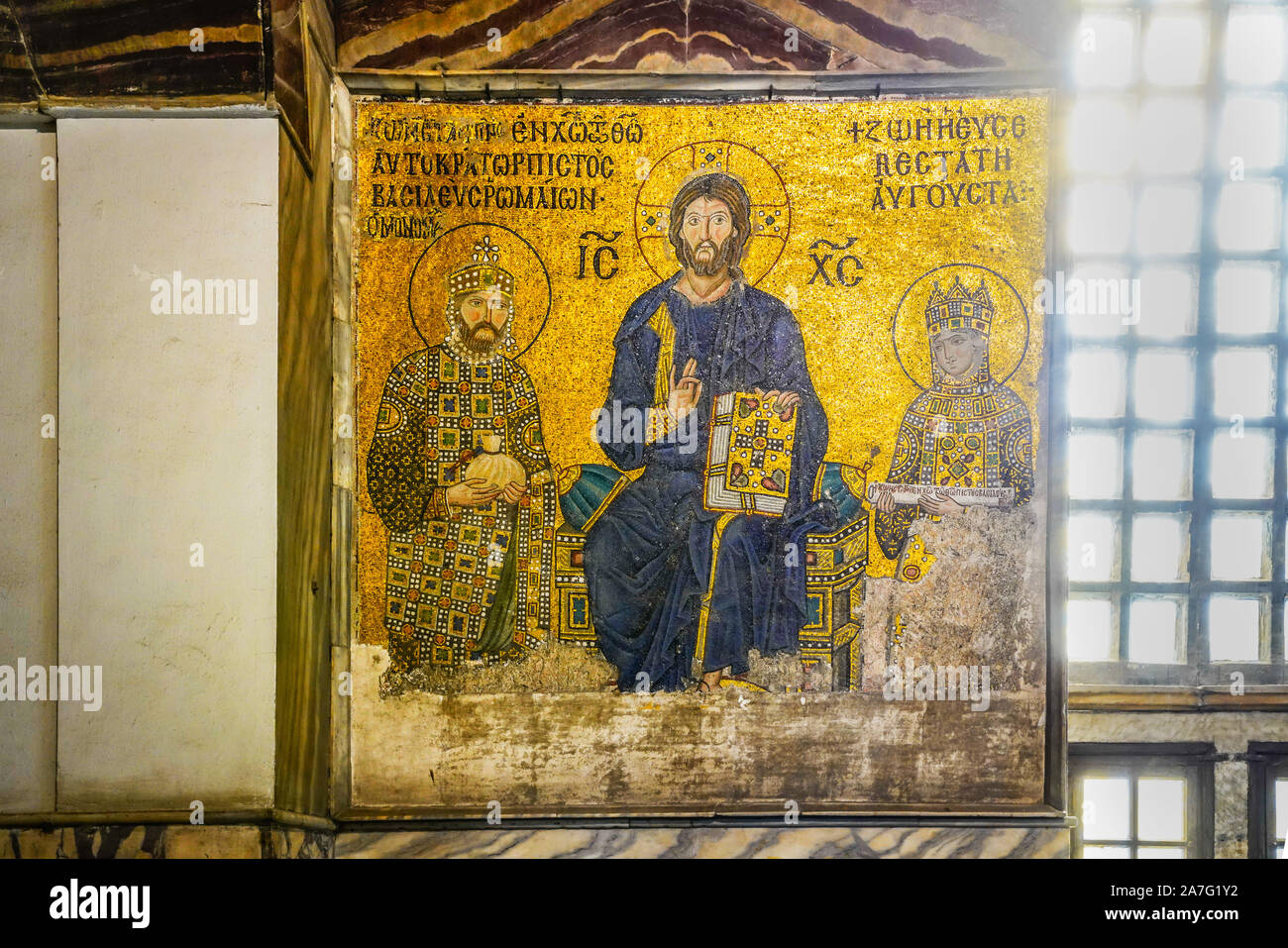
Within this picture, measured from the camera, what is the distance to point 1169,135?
4922 mm

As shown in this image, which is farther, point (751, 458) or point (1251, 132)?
point (1251, 132)

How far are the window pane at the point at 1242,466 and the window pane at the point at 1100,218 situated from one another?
1.20m

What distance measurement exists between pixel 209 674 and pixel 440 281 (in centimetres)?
188

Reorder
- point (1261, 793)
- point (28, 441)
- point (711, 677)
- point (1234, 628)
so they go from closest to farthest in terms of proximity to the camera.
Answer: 1. point (28, 441)
2. point (711, 677)
3. point (1261, 793)
4. point (1234, 628)

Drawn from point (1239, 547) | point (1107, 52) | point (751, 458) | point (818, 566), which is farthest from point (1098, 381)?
point (751, 458)

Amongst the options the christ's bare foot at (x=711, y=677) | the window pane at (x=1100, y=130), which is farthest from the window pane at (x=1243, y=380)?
the christ's bare foot at (x=711, y=677)

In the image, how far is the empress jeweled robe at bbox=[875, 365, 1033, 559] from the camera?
161 inches

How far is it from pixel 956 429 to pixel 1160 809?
2455 millimetres

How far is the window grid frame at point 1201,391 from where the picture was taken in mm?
4855

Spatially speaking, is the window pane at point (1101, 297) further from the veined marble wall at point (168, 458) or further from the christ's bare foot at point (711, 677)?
the veined marble wall at point (168, 458)

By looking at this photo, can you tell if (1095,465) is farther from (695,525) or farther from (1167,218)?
(695,525)

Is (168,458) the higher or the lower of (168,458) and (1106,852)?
the higher

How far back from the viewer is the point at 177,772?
3.36m

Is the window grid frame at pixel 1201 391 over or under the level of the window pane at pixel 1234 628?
over
